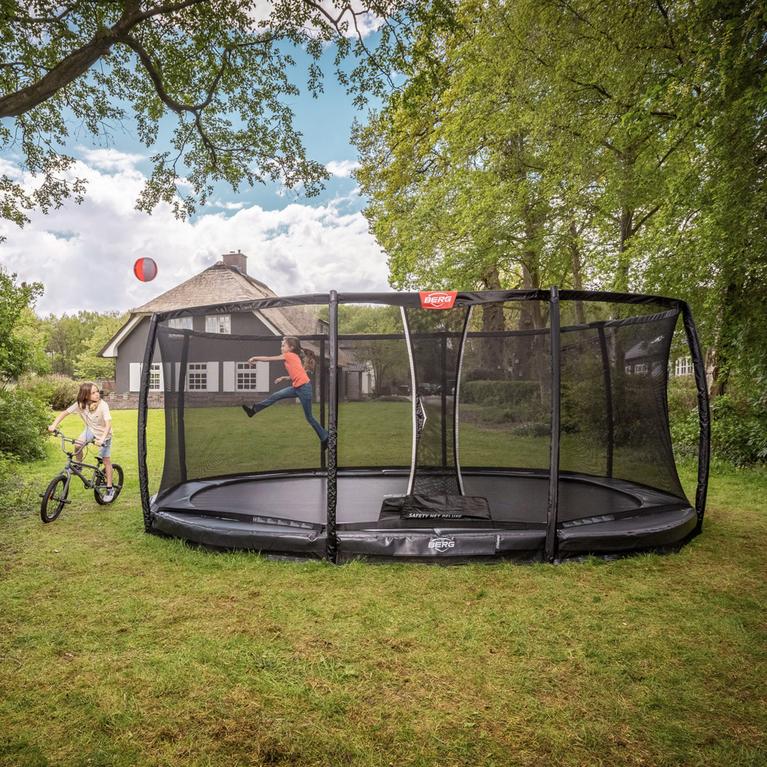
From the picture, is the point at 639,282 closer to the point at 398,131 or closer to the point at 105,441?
the point at 398,131

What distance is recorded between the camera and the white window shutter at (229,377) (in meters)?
4.69

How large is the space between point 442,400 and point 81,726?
10.4 ft

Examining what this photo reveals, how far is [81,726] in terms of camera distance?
1706mm

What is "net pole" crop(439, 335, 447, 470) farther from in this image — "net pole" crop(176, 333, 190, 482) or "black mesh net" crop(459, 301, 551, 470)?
"net pole" crop(176, 333, 190, 482)

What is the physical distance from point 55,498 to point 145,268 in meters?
5.80

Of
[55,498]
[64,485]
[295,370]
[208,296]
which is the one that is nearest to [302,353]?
[295,370]

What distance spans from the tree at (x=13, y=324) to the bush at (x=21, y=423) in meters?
0.36

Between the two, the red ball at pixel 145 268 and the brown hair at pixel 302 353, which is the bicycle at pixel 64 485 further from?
the red ball at pixel 145 268

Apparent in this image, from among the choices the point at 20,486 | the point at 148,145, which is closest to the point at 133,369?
the point at 148,145

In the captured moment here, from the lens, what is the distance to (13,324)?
5398 mm

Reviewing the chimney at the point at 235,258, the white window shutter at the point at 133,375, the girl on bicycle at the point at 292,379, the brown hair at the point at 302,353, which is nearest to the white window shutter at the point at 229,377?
the girl on bicycle at the point at 292,379

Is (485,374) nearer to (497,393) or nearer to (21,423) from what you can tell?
(497,393)

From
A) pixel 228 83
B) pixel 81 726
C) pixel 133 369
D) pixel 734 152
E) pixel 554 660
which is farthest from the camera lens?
pixel 133 369

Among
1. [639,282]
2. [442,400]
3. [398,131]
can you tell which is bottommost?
[442,400]
